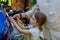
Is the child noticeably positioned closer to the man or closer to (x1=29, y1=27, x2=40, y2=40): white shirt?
(x1=29, y1=27, x2=40, y2=40): white shirt

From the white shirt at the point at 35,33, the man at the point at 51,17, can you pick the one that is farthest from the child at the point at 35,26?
the man at the point at 51,17

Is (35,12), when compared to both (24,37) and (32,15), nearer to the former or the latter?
(32,15)

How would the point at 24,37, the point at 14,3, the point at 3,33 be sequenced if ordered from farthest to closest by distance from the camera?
the point at 14,3 → the point at 24,37 → the point at 3,33

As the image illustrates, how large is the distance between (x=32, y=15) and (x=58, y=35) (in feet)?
0.99

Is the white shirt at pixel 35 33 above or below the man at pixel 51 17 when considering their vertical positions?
below

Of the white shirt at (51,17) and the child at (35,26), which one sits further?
→ the child at (35,26)

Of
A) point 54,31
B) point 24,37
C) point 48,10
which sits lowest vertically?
point 24,37

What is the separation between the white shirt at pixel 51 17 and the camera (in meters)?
1.11

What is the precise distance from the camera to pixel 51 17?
113 centimetres

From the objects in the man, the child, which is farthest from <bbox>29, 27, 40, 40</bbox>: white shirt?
the man

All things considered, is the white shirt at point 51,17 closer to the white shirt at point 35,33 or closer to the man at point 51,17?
the man at point 51,17

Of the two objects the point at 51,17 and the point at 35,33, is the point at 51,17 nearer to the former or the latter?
the point at 51,17

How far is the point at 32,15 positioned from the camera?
1375 mm

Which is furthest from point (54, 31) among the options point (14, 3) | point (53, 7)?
point (14, 3)
